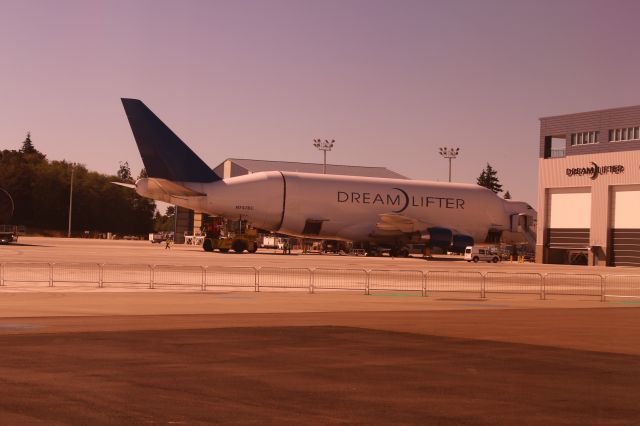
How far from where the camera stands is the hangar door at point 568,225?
220ft

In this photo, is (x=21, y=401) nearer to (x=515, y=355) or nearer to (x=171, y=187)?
(x=515, y=355)

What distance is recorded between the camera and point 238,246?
204 feet

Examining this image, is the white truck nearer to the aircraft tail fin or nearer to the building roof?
the aircraft tail fin

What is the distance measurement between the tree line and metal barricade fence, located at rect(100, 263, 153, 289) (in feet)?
297

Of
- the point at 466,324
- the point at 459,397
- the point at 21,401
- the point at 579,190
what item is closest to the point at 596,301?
the point at 466,324

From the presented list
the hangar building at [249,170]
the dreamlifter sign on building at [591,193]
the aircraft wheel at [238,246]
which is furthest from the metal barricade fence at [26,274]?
the hangar building at [249,170]

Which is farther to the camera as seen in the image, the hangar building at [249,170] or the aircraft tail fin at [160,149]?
the hangar building at [249,170]

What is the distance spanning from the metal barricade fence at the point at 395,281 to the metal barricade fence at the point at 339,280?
14.7 inches

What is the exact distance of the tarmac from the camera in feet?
27.4

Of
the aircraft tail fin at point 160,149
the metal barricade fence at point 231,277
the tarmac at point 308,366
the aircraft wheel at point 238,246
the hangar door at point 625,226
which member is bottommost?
the tarmac at point 308,366

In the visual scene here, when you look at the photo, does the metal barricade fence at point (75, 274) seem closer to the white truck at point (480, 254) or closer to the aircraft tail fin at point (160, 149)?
the aircraft tail fin at point (160, 149)

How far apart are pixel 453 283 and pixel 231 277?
25.7ft

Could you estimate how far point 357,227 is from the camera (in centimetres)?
6662

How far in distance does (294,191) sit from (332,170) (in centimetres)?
4906
